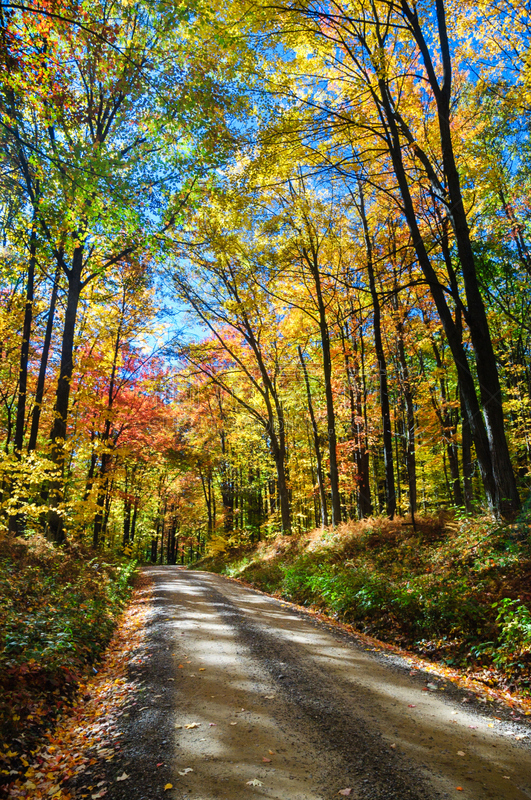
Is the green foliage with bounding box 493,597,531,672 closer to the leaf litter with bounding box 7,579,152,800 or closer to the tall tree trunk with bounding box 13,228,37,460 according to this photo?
the leaf litter with bounding box 7,579,152,800

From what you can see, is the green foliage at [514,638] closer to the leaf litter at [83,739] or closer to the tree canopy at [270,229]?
the tree canopy at [270,229]

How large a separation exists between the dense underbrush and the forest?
0.35 feet

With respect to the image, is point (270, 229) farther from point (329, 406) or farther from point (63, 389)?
point (63, 389)

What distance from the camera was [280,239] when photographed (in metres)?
13.0

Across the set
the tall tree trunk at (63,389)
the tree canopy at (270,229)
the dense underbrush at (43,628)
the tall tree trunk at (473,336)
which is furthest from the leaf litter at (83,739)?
the tall tree trunk at (473,336)

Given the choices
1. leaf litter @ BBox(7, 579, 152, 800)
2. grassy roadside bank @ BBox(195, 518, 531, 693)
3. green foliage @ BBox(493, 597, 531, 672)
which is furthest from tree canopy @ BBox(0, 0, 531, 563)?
leaf litter @ BBox(7, 579, 152, 800)

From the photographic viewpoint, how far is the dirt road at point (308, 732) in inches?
114

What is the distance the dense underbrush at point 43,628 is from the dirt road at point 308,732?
0.93m

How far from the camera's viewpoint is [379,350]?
11.4m

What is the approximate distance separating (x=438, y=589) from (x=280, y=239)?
10907 millimetres

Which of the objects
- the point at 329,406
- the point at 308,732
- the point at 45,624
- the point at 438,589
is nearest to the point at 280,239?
the point at 329,406

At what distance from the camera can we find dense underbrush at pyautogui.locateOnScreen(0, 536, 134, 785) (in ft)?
12.9

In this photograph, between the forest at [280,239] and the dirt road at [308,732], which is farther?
the forest at [280,239]

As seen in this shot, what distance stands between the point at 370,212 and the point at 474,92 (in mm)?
3951
